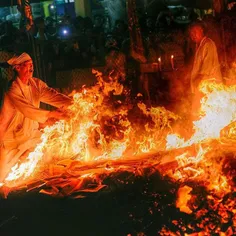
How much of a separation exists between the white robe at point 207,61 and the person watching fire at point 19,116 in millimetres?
3521

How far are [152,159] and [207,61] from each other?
312cm

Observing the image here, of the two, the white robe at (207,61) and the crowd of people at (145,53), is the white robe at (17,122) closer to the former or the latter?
the crowd of people at (145,53)

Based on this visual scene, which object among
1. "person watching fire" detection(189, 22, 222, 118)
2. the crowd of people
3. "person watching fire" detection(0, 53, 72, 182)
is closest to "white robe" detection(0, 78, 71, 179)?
"person watching fire" detection(0, 53, 72, 182)

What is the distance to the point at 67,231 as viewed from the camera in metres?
5.00

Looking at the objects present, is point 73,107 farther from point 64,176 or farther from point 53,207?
point 53,207

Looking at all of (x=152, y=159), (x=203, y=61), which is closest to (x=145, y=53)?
(x=203, y=61)

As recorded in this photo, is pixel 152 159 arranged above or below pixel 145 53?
below

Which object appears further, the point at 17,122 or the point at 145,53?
the point at 145,53

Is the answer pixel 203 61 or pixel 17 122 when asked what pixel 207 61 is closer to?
pixel 203 61

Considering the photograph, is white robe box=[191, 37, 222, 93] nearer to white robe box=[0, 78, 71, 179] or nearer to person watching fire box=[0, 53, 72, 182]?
person watching fire box=[0, 53, 72, 182]

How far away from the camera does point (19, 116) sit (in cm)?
640

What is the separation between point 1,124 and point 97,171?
1651 mm

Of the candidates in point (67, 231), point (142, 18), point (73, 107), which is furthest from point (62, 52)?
point (67, 231)

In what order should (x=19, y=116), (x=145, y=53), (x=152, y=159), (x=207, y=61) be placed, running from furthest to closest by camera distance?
1. (x=145, y=53)
2. (x=207, y=61)
3. (x=19, y=116)
4. (x=152, y=159)
